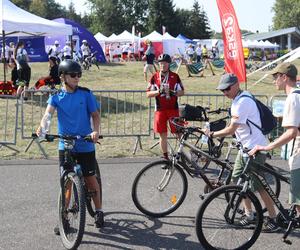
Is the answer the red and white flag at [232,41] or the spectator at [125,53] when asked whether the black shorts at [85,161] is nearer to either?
the red and white flag at [232,41]

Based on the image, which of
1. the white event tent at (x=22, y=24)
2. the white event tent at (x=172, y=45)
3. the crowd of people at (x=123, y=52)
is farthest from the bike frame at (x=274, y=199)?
the white event tent at (x=172, y=45)

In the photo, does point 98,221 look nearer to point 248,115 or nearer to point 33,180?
point 248,115

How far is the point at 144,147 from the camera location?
391 inches

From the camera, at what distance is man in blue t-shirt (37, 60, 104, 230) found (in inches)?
194

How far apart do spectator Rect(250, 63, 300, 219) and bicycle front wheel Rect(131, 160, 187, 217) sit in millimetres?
1409

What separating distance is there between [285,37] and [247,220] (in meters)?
92.6

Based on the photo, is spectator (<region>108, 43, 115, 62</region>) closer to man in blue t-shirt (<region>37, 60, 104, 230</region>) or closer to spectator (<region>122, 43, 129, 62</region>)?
spectator (<region>122, 43, 129, 62</region>)

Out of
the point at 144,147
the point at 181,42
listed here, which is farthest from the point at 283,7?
the point at 144,147

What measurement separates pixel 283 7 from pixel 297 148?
11845cm

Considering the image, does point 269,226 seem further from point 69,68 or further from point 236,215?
point 69,68

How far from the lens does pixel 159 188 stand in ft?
19.2

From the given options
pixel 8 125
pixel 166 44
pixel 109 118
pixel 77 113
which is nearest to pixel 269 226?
pixel 77 113

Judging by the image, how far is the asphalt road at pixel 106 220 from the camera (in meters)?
4.97

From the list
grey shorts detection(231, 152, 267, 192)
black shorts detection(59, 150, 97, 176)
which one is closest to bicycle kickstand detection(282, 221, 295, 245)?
grey shorts detection(231, 152, 267, 192)
